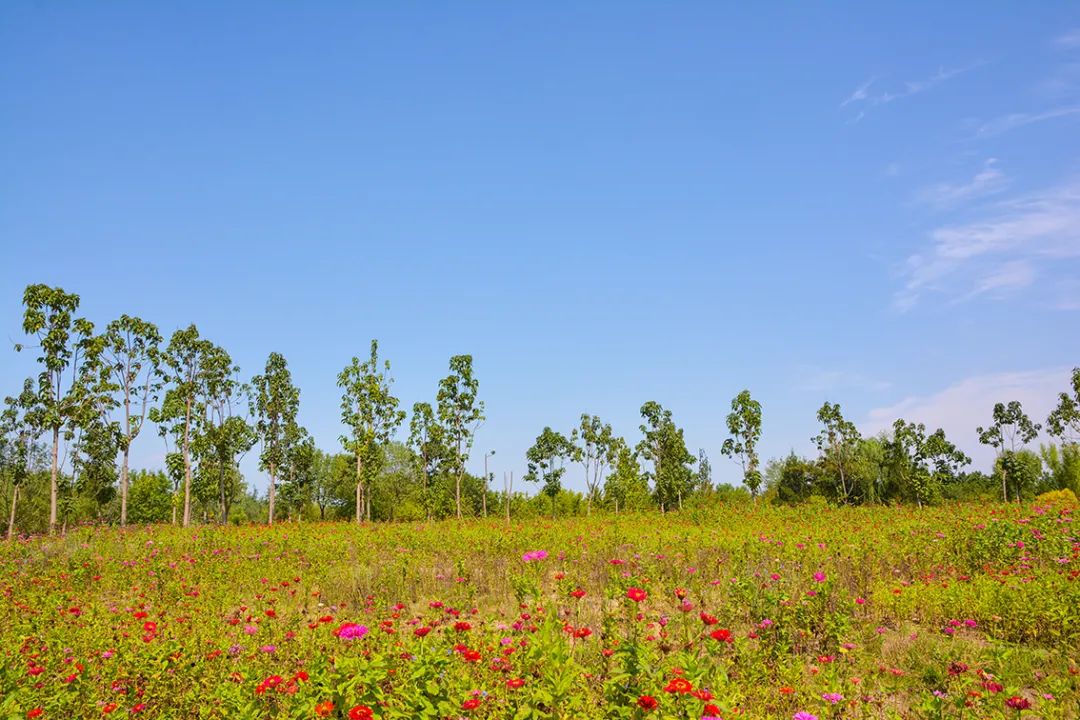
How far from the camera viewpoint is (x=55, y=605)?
7398 mm

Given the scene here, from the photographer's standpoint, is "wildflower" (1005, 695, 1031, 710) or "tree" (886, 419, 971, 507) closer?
"wildflower" (1005, 695, 1031, 710)

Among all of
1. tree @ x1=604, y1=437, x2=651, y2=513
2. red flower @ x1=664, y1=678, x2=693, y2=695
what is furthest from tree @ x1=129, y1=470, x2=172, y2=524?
red flower @ x1=664, y1=678, x2=693, y2=695

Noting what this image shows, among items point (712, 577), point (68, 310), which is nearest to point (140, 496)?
point (68, 310)

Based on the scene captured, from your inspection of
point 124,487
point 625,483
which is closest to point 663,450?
point 625,483

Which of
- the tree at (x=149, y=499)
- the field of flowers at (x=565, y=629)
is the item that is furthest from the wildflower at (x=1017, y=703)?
the tree at (x=149, y=499)

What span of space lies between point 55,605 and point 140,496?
2048 inches

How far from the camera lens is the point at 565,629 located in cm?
423

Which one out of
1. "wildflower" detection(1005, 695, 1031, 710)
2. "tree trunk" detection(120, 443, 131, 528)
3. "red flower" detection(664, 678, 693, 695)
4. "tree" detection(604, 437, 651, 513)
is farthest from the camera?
"tree" detection(604, 437, 651, 513)

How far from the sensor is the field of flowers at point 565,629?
370 cm

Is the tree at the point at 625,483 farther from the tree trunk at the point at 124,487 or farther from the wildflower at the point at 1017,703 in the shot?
the wildflower at the point at 1017,703

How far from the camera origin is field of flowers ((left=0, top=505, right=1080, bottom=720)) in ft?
12.1

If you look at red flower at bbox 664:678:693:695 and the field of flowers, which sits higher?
red flower at bbox 664:678:693:695

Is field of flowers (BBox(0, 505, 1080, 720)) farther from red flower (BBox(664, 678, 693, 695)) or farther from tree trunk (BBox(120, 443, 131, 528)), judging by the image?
tree trunk (BBox(120, 443, 131, 528))

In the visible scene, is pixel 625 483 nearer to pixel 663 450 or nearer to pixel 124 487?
pixel 663 450
